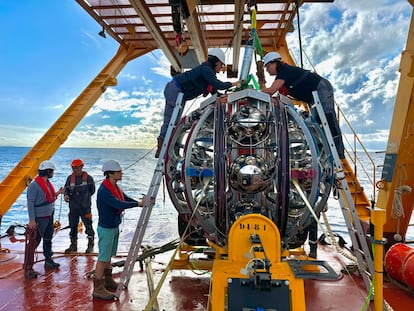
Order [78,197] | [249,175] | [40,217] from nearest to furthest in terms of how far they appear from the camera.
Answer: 1. [249,175]
2. [40,217]
3. [78,197]

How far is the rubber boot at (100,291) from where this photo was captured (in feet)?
12.7

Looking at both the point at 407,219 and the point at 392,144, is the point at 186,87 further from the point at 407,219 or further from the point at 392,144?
the point at 407,219

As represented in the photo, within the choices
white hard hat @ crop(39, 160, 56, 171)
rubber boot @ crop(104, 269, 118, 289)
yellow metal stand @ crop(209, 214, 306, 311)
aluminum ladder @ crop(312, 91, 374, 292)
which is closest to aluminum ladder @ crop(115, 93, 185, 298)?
rubber boot @ crop(104, 269, 118, 289)

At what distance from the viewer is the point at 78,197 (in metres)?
6.18

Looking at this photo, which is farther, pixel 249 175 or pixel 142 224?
pixel 142 224

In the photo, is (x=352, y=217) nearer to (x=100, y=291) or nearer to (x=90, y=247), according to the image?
(x=100, y=291)

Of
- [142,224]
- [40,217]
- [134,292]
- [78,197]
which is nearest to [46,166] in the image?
[40,217]

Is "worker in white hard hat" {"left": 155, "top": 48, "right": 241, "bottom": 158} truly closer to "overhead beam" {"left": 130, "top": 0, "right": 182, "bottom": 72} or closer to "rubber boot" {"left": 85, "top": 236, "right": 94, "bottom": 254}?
"overhead beam" {"left": 130, "top": 0, "right": 182, "bottom": 72}

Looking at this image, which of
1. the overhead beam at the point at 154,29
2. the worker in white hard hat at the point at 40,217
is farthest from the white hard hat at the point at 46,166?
the overhead beam at the point at 154,29

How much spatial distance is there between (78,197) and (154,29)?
3.30m

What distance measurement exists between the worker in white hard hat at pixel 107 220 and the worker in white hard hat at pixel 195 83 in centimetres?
75

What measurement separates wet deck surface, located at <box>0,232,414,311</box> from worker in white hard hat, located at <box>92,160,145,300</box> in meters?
0.18

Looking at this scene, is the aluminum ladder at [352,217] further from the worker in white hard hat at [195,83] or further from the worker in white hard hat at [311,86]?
the worker in white hard hat at [195,83]

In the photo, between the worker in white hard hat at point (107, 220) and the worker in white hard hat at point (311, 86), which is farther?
the worker in white hard hat at point (311, 86)
